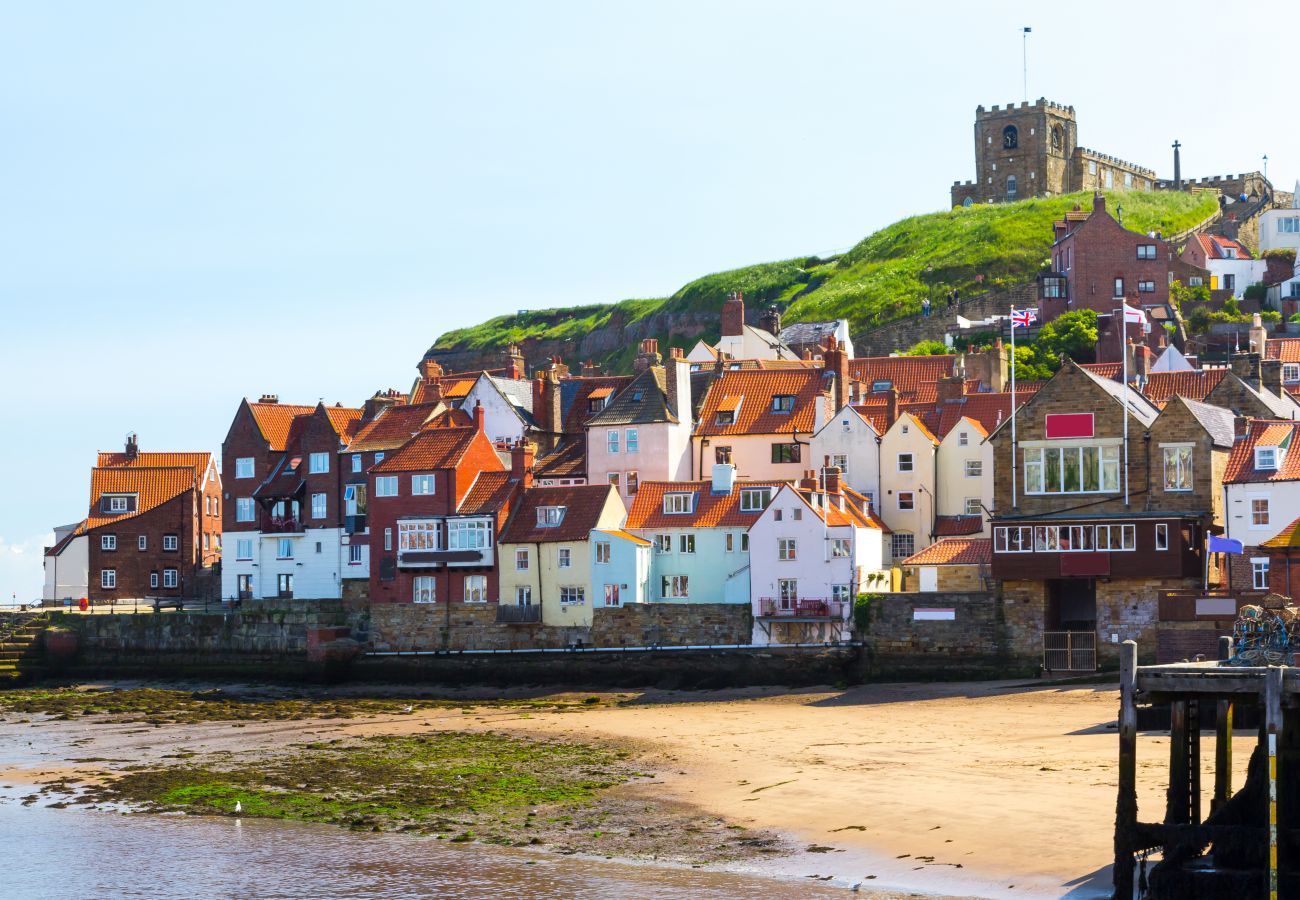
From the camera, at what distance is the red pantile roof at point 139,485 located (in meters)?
90.6

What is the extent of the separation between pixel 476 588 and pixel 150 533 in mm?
26755

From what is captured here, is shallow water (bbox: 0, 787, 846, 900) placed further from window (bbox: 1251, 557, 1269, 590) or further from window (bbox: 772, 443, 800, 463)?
window (bbox: 772, 443, 800, 463)

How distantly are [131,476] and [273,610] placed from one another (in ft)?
68.3

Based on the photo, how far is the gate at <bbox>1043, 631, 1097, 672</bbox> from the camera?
185ft

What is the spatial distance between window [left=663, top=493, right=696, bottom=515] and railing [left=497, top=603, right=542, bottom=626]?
6.34 metres

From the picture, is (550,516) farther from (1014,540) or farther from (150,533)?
(150,533)

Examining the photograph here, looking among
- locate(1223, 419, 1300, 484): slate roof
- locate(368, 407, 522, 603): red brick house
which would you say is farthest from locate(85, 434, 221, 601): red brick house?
locate(1223, 419, 1300, 484): slate roof

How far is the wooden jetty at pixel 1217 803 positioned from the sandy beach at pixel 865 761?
176 centimetres

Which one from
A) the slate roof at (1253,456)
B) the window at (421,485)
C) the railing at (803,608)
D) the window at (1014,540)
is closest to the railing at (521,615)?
the window at (421,485)

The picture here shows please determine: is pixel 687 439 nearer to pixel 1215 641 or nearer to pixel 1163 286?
pixel 1215 641

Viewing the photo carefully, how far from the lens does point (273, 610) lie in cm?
7506

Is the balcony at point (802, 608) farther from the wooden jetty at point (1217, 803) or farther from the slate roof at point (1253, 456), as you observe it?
the wooden jetty at point (1217, 803)

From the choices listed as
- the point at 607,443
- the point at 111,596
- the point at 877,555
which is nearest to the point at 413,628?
the point at 607,443

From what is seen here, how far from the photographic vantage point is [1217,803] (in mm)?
28562
